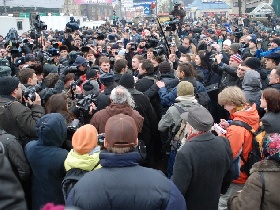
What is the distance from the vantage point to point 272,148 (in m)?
2.61

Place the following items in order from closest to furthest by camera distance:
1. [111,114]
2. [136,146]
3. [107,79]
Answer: [136,146], [111,114], [107,79]

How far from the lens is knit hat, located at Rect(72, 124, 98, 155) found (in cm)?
290

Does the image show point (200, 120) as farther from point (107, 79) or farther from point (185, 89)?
point (107, 79)

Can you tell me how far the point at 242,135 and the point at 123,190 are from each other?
1.74 meters

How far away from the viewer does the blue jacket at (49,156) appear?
10.4 ft

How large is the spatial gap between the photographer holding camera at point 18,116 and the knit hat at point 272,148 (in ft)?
7.92

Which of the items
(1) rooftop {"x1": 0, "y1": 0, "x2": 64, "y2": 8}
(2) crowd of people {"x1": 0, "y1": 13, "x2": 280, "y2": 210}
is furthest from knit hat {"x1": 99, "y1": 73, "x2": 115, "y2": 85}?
(1) rooftop {"x1": 0, "y1": 0, "x2": 64, "y2": 8}

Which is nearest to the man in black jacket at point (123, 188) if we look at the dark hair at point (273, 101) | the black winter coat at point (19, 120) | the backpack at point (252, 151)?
the backpack at point (252, 151)

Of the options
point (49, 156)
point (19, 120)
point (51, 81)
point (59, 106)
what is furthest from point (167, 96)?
point (49, 156)

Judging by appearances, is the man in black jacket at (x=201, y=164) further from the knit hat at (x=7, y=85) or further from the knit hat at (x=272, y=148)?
the knit hat at (x=7, y=85)

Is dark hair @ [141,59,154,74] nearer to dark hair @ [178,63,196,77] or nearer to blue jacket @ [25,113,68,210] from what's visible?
dark hair @ [178,63,196,77]

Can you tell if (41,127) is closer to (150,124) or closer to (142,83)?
(150,124)

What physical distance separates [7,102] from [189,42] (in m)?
6.28

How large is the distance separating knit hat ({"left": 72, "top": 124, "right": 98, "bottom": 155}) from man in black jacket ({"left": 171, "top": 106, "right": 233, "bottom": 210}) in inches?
29.3
